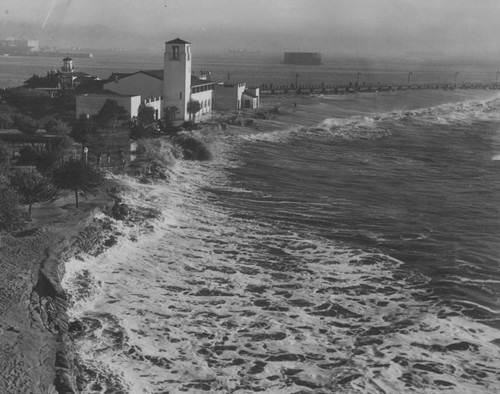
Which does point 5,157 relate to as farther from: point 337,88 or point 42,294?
point 337,88

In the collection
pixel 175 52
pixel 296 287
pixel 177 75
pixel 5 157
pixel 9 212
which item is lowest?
pixel 296 287

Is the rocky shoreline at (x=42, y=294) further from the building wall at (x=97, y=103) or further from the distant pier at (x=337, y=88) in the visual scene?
the distant pier at (x=337, y=88)

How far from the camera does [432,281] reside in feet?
44.9

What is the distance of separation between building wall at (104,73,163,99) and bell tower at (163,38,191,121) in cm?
50

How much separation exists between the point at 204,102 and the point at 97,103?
9.91 metres

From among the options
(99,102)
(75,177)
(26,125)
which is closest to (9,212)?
(75,177)

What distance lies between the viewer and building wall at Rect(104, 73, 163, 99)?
36281 mm

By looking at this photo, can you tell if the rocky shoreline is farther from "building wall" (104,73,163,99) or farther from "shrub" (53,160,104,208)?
"building wall" (104,73,163,99)

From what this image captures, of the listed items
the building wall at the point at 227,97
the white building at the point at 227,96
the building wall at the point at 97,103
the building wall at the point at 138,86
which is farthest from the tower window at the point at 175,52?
the building wall at the point at 227,97

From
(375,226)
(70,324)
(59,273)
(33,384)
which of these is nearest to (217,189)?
(375,226)

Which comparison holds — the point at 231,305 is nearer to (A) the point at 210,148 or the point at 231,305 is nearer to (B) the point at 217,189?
(B) the point at 217,189

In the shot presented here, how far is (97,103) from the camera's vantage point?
108ft

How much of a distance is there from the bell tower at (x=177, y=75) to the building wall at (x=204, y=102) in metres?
1.68

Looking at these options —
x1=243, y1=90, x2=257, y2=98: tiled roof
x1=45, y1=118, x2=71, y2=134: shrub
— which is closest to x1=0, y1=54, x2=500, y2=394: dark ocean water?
x1=45, y1=118, x2=71, y2=134: shrub
